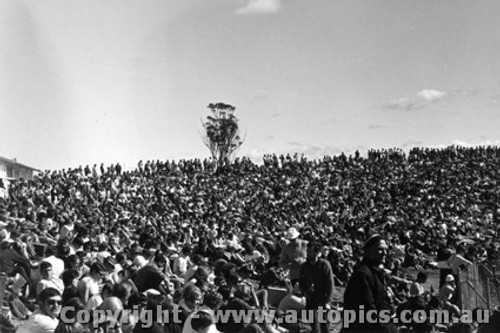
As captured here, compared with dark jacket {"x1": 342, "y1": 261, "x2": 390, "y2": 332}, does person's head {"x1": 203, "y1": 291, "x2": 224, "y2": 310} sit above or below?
below

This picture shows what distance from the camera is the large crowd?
870 centimetres

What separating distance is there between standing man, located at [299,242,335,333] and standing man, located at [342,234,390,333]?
75.2 inches

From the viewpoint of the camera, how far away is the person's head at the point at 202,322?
5890 millimetres

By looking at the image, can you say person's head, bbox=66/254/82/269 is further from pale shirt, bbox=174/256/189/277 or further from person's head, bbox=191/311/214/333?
person's head, bbox=191/311/214/333

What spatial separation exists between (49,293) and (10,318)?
3.07 metres

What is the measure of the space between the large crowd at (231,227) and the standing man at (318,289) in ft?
0.26

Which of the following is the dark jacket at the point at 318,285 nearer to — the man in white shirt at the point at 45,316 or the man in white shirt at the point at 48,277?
the man in white shirt at the point at 45,316

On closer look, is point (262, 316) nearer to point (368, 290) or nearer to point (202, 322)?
point (202, 322)

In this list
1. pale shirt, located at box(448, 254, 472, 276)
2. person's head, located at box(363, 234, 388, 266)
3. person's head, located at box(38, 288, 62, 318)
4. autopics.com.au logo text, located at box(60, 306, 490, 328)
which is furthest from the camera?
pale shirt, located at box(448, 254, 472, 276)

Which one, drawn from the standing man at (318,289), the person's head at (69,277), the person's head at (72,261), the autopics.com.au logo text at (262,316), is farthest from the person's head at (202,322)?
the person's head at (72,261)

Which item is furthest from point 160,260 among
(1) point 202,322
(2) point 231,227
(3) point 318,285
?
(2) point 231,227

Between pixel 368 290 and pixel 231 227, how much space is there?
15.2 metres

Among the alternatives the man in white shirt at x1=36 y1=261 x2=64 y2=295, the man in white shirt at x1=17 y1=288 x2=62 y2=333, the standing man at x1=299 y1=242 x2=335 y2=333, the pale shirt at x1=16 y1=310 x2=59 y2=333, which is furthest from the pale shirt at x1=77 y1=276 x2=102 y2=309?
the standing man at x1=299 y1=242 x2=335 y2=333

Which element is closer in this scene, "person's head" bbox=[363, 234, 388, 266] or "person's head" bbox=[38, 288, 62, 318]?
"person's head" bbox=[363, 234, 388, 266]
